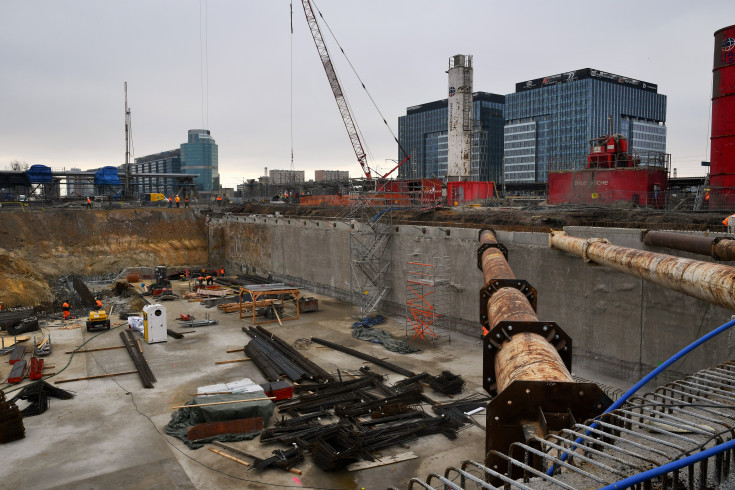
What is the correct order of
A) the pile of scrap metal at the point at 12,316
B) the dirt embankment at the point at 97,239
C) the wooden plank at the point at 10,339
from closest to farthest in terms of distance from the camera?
the wooden plank at the point at 10,339 < the pile of scrap metal at the point at 12,316 < the dirt embankment at the point at 97,239

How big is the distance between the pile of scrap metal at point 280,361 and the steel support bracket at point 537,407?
14819 millimetres

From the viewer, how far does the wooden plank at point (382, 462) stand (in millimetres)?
12095

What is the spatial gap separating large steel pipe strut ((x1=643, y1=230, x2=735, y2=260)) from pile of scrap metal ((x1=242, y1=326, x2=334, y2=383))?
11482 mm

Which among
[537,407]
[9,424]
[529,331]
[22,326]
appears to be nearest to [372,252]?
[22,326]

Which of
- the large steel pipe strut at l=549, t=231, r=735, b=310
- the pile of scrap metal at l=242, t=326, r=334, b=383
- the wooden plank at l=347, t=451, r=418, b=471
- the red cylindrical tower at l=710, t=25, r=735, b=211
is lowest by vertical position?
the wooden plank at l=347, t=451, r=418, b=471

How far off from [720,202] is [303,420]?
21.7m

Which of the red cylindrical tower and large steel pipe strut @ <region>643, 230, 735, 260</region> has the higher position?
the red cylindrical tower

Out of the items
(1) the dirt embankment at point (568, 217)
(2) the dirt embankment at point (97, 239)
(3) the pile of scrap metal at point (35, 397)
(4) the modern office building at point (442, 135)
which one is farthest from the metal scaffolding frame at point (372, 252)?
(4) the modern office building at point (442, 135)

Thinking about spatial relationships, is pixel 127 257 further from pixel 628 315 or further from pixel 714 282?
pixel 714 282

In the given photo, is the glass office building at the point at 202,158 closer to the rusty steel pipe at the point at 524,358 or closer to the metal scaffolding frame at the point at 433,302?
the metal scaffolding frame at the point at 433,302

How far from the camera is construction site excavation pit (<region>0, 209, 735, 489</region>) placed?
39.7 ft

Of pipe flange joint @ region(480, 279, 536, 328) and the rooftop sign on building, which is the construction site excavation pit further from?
the rooftop sign on building

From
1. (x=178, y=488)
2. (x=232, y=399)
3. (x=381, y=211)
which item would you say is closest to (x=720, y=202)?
(x=381, y=211)

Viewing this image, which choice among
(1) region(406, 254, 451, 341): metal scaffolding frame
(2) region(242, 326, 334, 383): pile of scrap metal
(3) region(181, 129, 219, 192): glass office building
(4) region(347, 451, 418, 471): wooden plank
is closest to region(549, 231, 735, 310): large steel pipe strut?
(4) region(347, 451, 418, 471): wooden plank
